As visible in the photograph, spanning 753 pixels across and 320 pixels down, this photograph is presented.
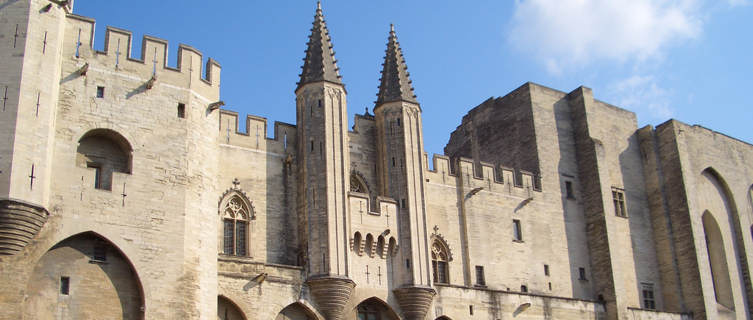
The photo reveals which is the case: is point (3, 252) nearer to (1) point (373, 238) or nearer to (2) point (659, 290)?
(1) point (373, 238)

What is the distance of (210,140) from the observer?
86.7ft

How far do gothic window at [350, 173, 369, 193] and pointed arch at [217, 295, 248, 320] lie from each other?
281 inches

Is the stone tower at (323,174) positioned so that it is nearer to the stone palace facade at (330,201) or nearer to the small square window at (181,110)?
the stone palace facade at (330,201)

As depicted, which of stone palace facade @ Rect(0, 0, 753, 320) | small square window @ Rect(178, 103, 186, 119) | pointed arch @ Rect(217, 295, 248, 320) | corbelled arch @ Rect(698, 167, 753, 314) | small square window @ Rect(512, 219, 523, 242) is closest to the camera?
stone palace facade @ Rect(0, 0, 753, 320)

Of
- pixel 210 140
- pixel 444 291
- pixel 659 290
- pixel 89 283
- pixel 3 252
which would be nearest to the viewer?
pixel 3 252

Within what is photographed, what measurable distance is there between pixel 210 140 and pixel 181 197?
2.66m

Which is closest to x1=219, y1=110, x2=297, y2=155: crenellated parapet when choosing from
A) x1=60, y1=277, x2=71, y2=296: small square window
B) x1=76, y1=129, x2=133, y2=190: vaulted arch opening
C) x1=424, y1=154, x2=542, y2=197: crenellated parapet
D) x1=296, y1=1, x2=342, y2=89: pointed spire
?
x1=296, y1=1, x2=342, y2=89: pointed spire

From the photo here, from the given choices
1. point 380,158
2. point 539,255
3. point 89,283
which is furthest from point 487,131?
point 89,283

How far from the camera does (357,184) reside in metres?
31.4

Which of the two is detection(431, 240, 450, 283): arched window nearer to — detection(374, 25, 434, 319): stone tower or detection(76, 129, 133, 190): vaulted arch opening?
detection(374, 25, 434, 319): stone tower

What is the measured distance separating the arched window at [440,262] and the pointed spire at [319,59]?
7457 millimetres

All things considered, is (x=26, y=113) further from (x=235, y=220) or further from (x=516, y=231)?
(x=516, y=231)

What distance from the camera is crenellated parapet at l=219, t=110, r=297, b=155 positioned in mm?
28656

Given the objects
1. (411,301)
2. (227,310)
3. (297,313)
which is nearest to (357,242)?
(411,301)
